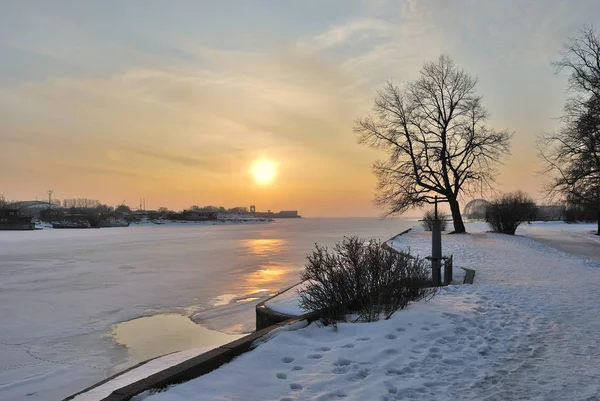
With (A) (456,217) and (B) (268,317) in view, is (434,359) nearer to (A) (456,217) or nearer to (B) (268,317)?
(B) (268,317)

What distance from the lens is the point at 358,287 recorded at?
6.97 m

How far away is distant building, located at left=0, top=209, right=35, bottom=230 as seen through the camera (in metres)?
96.6

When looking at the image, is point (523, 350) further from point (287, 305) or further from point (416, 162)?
point (416, 162)

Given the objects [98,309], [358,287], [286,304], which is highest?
[358,287]

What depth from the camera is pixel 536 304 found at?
817 cm

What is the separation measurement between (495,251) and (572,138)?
11345mm

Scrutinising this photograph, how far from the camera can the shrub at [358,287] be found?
6758 mm

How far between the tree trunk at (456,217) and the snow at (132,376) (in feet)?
90.6

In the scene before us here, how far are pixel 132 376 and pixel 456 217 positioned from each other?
29151 mm

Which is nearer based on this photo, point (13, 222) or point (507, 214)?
point (507, 214)

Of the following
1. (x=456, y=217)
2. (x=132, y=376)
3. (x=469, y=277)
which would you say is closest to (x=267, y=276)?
(x=469, y=277)

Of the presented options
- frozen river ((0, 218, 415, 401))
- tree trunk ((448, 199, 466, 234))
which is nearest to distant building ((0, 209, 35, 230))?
frozen river ((0, 218, 415, 401))

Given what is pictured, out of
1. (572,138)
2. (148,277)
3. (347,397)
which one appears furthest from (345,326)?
(572,138)

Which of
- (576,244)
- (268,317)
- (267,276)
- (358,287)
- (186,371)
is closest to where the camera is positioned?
(186,371)
